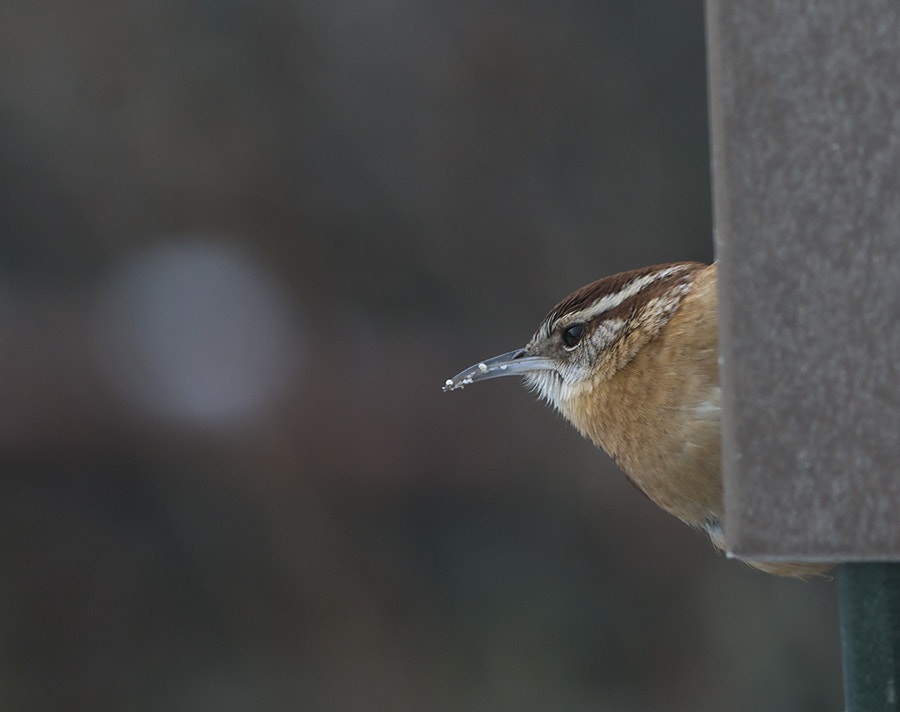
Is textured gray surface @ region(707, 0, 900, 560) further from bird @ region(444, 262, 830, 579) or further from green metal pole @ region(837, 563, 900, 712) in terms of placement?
bird @ region(444, 262, 830, 579)

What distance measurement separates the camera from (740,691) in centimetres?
546

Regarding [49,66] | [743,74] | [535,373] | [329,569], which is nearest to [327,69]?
[49,66]

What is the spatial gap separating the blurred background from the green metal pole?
3.85 m

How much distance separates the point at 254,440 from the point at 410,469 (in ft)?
2.56

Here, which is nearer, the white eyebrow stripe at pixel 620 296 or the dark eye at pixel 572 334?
the white eyebrow stripe at pixel 620 296

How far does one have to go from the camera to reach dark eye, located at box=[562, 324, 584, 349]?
2.40 m

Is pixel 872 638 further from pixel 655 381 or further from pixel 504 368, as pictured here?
pixel 504 368

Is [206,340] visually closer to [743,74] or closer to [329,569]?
[329,569]

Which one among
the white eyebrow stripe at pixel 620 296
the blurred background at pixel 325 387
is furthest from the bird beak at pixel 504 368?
the blurred background at pixel 325 387

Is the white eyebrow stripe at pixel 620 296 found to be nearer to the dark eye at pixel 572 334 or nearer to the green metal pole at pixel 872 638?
the dark eye at pixel 572 334

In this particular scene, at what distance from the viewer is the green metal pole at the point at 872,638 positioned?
4.65 feet

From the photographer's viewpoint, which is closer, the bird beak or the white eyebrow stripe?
the white eyebrow stripe

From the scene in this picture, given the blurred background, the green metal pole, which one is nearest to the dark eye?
the green metal pole

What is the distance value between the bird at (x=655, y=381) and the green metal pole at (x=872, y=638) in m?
0.32
